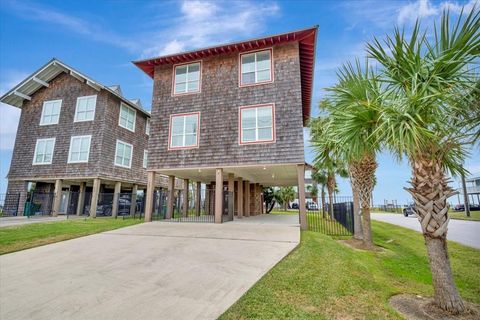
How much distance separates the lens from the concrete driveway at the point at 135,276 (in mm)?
3602

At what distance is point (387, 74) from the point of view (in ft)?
15.3

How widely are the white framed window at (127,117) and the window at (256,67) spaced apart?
12290mm

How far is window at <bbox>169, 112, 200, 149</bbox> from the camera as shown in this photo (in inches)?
542

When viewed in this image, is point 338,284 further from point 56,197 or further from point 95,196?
point 56,197

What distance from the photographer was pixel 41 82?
2002cm

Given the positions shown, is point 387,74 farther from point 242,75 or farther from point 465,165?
point 242,75

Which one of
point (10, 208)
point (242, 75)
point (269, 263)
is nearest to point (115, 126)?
point (10, 208)

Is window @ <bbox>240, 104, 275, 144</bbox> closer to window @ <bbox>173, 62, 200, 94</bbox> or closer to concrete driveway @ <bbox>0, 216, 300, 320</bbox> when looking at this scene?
window @ <bbox>173, 62, 200, 94</bbox>

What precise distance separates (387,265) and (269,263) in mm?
3982

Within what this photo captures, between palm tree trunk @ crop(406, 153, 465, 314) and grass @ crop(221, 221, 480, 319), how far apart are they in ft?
3.12

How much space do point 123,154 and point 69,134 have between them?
14.1 ft

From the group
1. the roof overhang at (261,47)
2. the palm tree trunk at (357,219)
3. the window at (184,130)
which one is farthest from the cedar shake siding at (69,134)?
the palm tree trunk at (357,219)

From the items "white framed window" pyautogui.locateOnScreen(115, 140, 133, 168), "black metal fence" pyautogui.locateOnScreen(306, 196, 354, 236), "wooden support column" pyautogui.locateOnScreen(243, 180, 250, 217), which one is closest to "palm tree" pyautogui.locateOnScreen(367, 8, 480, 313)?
"black metal fence" pyautogui.locateOnScreen(306, 196, 354, 236)

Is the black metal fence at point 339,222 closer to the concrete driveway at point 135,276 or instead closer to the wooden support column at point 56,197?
the concrete driveway at point 135,276
